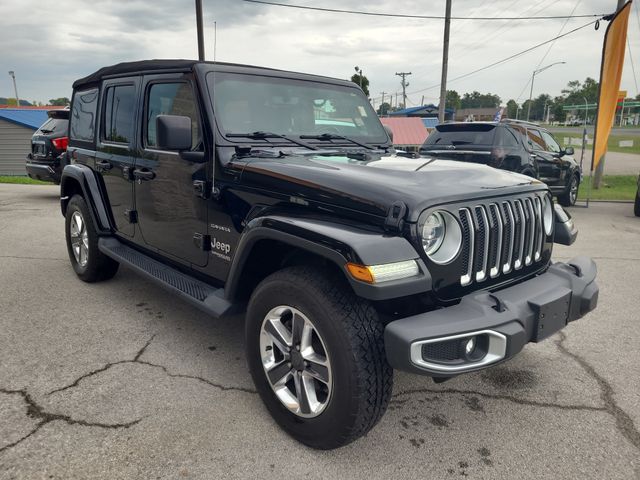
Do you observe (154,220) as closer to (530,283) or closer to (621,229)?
(530,283)

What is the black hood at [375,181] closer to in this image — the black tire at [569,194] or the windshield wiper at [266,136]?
the windshield wiper at [266,136]

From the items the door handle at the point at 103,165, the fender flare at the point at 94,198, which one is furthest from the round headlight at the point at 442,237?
the fender flare at the point at 94,198

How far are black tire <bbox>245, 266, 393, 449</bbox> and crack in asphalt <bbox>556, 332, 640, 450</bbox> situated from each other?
54.4 inches

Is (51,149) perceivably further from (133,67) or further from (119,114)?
(133,67)

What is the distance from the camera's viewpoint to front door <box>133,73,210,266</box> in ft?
10.5

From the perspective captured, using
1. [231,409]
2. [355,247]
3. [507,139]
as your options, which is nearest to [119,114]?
[231,409]

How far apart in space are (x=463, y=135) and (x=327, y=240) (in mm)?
7474

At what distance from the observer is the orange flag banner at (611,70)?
9891mm

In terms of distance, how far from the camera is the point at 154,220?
372 centimetres

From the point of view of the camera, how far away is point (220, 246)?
3092mm

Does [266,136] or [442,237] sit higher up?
[266,136]

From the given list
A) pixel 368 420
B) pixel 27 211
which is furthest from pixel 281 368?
pixel 27 211

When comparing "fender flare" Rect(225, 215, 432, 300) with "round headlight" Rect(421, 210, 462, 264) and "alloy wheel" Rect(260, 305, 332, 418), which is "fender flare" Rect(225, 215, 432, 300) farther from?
"alloy wheel" Rect(260, 305, 332, 418)

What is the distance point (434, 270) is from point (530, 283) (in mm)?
714
